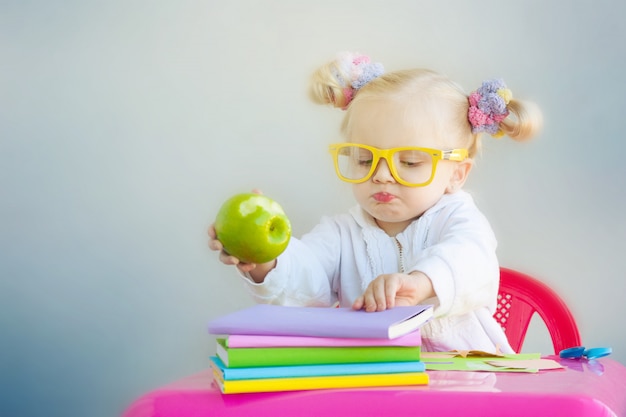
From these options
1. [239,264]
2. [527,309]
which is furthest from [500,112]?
[239,264]

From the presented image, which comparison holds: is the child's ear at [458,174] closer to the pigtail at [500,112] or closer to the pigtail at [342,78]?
the pigtail at [500,112]

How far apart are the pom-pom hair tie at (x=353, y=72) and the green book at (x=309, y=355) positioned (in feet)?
2.87

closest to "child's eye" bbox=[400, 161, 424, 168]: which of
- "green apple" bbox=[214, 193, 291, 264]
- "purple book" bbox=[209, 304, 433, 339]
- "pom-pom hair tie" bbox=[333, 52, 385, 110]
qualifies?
"pom-pom hair tie" bbox=[333, 52, 385, 110]

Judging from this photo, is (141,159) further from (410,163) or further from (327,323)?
(327,323)

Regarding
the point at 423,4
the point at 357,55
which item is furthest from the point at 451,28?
the point at 357,55

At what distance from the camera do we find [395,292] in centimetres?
123

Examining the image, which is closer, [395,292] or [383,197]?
[395,292]

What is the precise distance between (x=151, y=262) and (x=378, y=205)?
787 millimetres

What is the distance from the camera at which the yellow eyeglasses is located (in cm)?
161

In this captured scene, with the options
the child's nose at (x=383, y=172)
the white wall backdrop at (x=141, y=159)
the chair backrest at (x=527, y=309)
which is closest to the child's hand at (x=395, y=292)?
the child's nose at (x=383, y=172)

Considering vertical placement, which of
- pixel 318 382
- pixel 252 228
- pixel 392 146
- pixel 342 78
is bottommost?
pixel 318 382

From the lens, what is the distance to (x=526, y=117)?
5.58ft

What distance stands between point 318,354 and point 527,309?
98cm

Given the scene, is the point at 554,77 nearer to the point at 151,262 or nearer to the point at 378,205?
the point at 378,205
